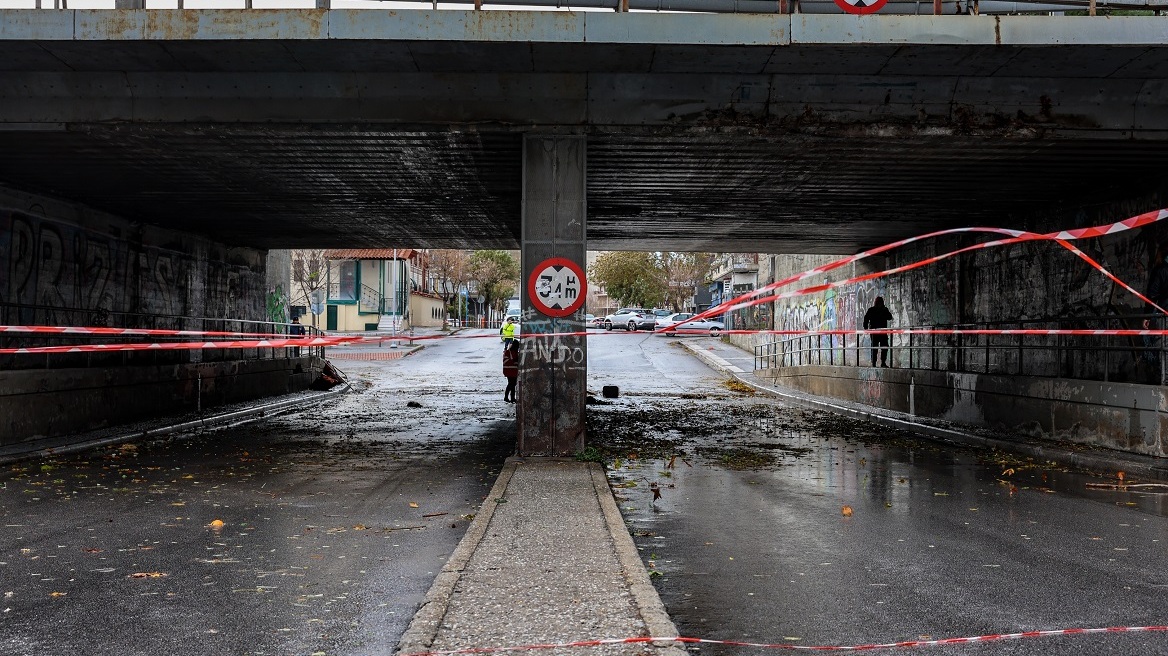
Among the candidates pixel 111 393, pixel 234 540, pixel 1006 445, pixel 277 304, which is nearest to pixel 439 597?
pixel 234 540

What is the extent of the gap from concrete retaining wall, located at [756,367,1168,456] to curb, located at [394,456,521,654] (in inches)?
363

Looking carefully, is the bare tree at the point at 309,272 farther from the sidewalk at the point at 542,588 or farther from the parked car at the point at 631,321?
the sidewalk at the point at 542,588

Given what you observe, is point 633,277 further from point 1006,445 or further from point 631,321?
point 1006,445

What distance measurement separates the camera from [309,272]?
6053cm

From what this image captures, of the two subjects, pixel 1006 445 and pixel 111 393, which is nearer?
pixel 1006 445

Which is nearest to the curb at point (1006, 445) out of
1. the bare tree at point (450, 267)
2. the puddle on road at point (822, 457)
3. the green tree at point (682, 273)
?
the puddle on road at point (822, 457)

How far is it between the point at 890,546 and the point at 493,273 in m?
80.8

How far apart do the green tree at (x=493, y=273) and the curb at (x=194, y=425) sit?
60353 mm

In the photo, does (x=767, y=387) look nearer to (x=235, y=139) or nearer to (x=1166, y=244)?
A: (x=1166, y=244)

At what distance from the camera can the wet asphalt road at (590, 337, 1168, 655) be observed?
16.0 feet

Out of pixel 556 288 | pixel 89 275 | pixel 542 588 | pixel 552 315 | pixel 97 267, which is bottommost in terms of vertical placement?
pixel 542 588

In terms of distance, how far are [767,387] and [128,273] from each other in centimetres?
1799

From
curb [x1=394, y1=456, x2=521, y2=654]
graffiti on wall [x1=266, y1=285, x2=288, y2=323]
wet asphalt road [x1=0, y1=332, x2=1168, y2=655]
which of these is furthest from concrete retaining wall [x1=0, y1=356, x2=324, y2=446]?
curb [x1=394, y1=456, x2=521, y2=654]

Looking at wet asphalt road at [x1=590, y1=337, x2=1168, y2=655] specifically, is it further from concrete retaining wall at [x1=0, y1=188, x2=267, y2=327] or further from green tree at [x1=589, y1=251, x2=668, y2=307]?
green tree at [x1=589, y1=251, x2=668, y2=307]
